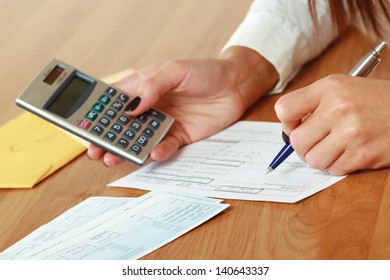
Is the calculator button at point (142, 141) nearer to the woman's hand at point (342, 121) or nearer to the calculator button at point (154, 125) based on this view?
the calculator button at point (154, 125)

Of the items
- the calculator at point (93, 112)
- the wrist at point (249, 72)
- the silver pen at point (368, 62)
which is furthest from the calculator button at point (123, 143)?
the silver pen at point (368, 62)

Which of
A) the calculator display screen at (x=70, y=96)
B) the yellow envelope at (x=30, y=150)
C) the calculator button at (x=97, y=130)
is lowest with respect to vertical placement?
the yellow envelope at (x=30, y=150)

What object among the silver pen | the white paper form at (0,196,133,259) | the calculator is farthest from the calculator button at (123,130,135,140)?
the silver pen

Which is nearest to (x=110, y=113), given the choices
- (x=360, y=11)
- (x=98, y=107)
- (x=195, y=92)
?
(x=98, y=107)

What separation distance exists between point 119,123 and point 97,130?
1.5 inches

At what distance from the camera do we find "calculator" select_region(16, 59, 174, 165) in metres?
1.02

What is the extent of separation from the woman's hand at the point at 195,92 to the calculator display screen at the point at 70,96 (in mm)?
59

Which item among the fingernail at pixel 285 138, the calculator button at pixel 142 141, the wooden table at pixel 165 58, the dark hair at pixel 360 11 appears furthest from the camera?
the dark hair at pixel 360 11

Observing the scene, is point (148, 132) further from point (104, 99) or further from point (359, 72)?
point (359, 72)

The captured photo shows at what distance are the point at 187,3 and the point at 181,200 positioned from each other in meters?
0.67

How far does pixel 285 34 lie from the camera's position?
3.97 feet

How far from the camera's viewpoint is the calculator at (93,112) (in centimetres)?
102

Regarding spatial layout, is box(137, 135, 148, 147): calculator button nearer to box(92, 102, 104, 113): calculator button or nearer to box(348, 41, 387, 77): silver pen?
box(92, 102, 104, 113): calculator button

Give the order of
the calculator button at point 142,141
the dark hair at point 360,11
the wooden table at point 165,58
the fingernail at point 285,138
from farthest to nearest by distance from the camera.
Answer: the dark hair at point 360,11 → the calculator button at point 142,141 → the fingernail at point 285,138 → the wooden table at point 165,58
